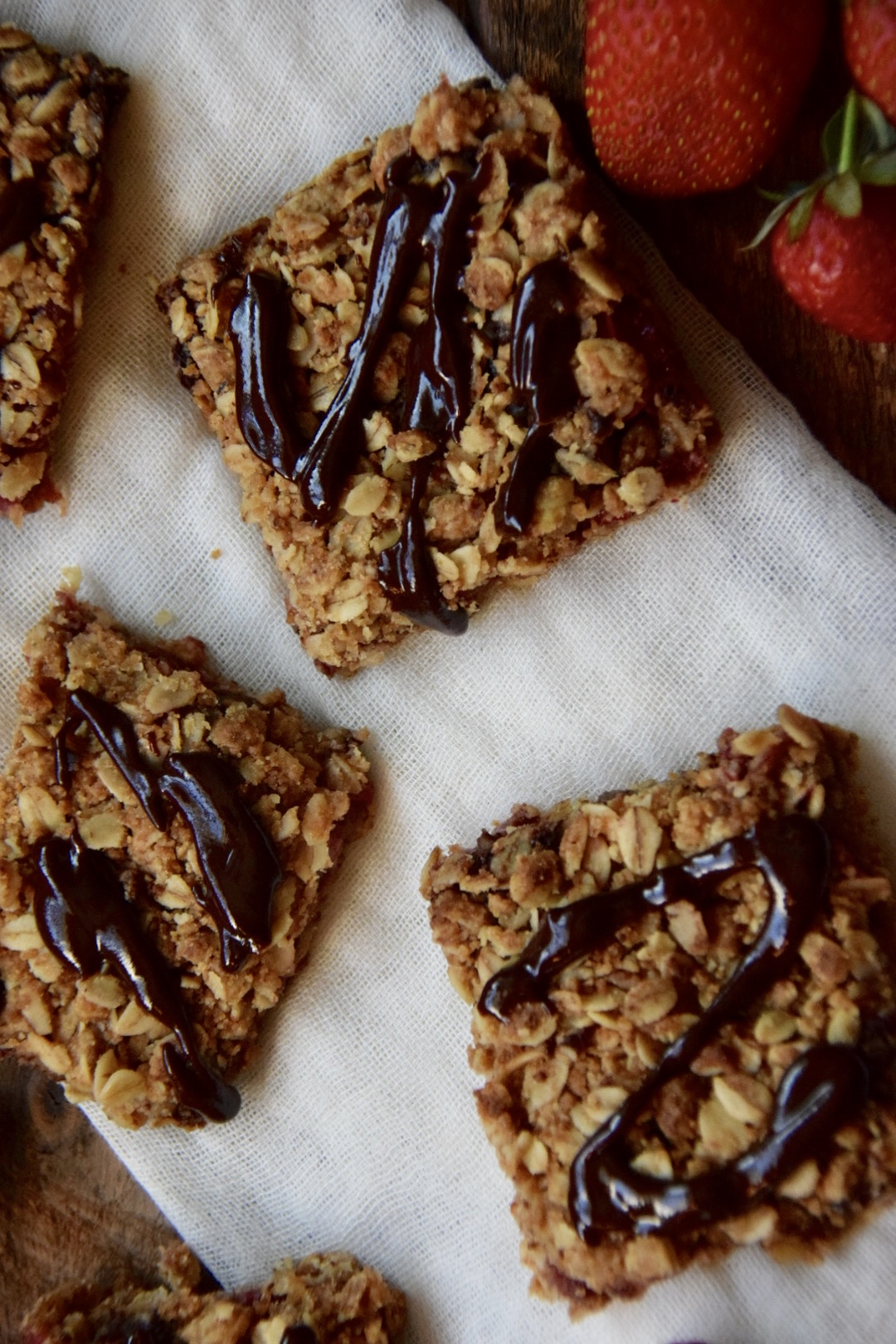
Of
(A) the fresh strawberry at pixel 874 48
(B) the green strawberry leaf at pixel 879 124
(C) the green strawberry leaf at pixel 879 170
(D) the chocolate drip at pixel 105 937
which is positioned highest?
(A) the fresh strawberry at pixel 874 48

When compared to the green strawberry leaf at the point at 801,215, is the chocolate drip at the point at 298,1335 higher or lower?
lower

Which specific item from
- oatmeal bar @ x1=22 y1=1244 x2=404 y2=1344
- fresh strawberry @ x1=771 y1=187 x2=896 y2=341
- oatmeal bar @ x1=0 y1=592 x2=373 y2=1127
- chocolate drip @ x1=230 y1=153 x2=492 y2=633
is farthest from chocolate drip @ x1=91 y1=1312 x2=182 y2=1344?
fresh strawberry @ x1=771 y1=187 x2=896 y2=341

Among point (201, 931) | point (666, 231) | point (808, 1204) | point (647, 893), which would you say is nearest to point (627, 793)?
point (647, 893)

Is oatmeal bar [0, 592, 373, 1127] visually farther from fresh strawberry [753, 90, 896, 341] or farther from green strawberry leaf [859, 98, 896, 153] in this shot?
green strawberry leaf [859, 98, 896, 153]

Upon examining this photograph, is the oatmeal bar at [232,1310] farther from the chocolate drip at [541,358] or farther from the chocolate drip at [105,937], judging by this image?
the chocolate drip at [541,358]

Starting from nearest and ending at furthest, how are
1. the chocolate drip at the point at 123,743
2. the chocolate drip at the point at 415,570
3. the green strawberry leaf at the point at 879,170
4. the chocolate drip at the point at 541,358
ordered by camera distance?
the green strawberry leaf at the point at 879,170 → the chocolate drip at the point at 541,358 → the chocolate drip at the point at 415,570 → the chocolate drip at the point at 123,743

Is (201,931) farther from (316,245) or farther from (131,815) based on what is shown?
(316,245)

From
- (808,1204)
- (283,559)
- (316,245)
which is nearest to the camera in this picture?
(808,1204)

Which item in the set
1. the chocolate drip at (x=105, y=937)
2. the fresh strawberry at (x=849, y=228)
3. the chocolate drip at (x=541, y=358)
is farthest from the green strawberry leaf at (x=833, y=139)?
the chocolate drip at (x=105, y=937)
